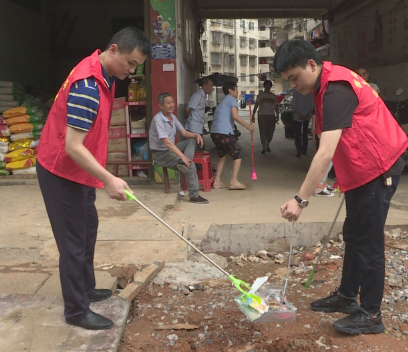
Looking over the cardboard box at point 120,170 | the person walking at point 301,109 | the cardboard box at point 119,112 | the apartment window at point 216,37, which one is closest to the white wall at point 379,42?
the person walking at point 301,109

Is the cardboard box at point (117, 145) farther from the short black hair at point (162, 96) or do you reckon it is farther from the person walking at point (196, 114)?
the short black hair at point (162, 96)

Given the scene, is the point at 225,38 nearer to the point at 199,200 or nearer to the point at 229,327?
the point at 199,200

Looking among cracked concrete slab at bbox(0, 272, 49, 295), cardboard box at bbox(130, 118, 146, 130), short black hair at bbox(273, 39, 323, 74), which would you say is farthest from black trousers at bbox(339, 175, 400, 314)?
cardboard box at bbox(130, 118, 146, 130)

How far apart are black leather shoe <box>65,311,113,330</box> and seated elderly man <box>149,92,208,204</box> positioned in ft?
12.1

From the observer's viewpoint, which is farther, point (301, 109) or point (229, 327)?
point (301, 109)

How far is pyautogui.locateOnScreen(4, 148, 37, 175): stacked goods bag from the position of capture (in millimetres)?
7941

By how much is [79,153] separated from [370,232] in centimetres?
190

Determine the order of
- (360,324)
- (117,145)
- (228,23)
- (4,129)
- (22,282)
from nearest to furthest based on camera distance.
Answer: (360,324)
(22,282)
(117,145)
(4,129)
(228,23)

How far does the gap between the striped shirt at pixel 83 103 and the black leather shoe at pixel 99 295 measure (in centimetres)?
136

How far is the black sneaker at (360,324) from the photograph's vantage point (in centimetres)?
324

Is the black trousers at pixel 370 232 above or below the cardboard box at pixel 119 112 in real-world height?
below

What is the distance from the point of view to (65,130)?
9.36 ft

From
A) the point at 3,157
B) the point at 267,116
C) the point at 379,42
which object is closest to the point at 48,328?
the point at 3,157

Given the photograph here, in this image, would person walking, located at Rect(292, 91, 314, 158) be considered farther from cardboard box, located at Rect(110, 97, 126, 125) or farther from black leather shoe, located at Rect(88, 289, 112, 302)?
black leather shoe, located at Rect(88, 289, 112, 302)
